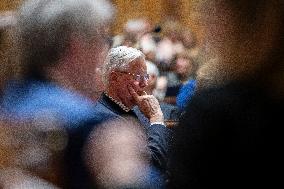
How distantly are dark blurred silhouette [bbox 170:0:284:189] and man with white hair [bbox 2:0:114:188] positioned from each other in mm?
303

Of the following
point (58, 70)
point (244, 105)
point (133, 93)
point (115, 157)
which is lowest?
point (133, 93)

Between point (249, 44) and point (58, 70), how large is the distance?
43cm

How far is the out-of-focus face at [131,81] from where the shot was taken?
2.47 m

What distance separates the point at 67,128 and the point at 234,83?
1.24 ft

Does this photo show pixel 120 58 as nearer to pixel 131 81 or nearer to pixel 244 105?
pixel 131 81

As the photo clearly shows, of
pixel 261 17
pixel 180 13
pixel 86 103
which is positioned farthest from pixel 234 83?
pixel 180 13

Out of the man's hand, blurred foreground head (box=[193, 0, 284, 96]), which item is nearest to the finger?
the man's hand

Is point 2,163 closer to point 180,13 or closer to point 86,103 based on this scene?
point 86,103

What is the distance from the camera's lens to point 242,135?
108 centimetres

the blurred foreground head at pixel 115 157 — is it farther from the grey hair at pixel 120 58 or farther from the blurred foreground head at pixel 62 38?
the grey hair at pixel 120 58

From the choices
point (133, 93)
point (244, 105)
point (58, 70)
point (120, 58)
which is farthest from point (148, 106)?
point (244, 105)

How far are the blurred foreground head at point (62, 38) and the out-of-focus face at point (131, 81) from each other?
1.08 metres

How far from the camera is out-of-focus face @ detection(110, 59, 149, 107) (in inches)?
97.3

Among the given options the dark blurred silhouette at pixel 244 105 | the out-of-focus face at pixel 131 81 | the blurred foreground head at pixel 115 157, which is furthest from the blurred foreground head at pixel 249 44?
the out-of-focus face at pixel 131 81
